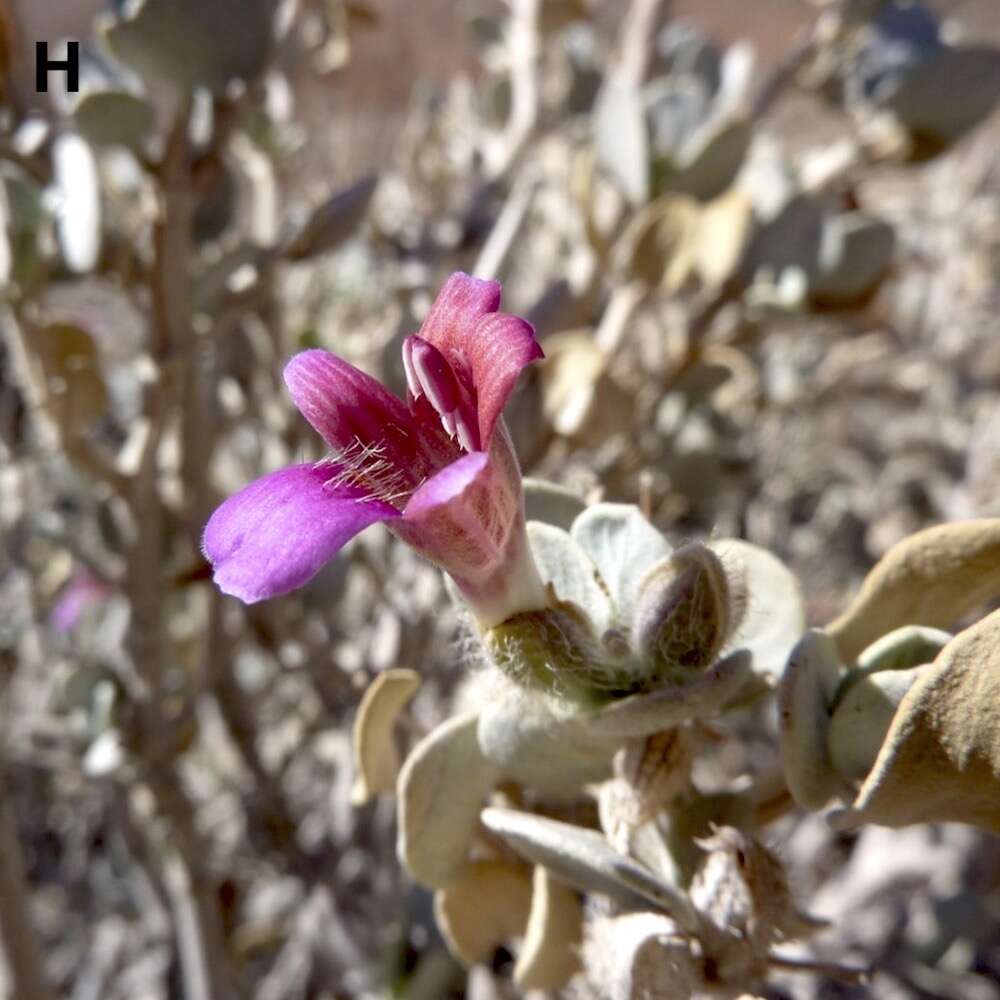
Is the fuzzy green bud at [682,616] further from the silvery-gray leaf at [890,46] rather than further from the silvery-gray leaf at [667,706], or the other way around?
the silvery-gray leaf at [890,46]

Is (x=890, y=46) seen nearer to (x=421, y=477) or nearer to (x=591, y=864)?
(x=421, y=477)

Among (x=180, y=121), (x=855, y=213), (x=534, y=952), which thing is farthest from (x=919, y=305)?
(x=534, y=952)

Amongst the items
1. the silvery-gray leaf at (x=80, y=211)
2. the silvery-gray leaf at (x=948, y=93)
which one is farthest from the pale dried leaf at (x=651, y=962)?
the silvery-gray leaf at (x=948, y=93)

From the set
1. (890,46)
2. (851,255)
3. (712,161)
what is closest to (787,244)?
(851,255)

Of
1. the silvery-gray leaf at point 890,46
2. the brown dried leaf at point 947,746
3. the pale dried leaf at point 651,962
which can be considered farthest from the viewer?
the silvery-gray leaf at point 890,46

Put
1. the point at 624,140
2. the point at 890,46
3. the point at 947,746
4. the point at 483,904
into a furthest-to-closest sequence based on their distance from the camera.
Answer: the point at 890,46
the point at 624,140
the point at 483,904
the point at 947,746

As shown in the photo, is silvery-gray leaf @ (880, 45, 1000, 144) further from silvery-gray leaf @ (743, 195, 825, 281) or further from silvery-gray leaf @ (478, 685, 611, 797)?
silvery-gray leaf @ (478, 685, 611, 797)

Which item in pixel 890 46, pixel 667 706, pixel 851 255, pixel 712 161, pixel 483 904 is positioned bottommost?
pixel 483 904
